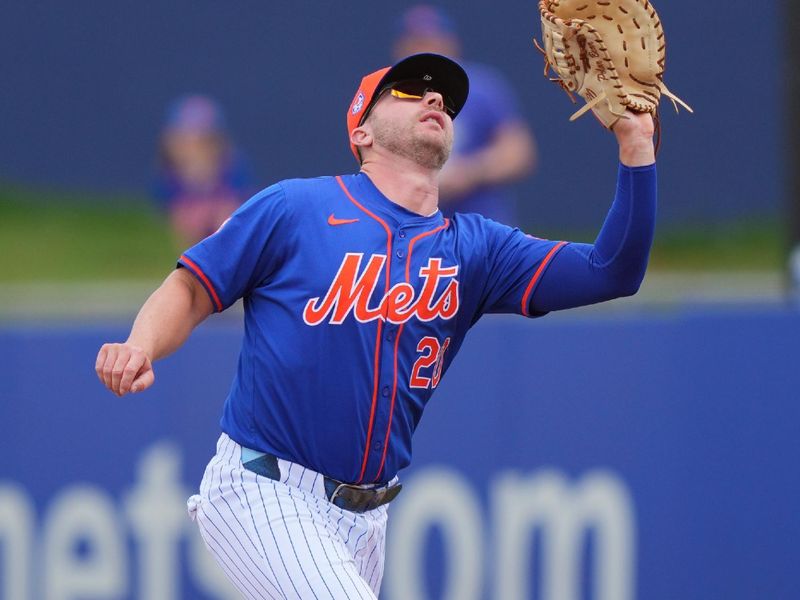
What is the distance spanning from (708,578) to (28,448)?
9.21 ft

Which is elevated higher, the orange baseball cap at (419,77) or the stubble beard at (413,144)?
the orange baseball cap at (419,77)

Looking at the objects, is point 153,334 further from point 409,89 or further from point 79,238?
point 79,238

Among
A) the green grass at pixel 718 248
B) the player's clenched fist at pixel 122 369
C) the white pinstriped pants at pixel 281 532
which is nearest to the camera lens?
the player's clenched fist at pixel 122 369

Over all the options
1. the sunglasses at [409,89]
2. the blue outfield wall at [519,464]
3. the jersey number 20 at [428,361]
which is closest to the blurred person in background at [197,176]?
the blue outfield wall at [519,464]

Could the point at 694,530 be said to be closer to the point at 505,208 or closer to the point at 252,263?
the point at 505,208

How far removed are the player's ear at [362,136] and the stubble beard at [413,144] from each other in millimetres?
43

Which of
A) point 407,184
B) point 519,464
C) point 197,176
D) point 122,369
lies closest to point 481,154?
point 519,464

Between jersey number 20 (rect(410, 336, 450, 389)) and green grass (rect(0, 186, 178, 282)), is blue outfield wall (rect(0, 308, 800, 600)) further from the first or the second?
green grass (rect(0, 186, 178, 282))

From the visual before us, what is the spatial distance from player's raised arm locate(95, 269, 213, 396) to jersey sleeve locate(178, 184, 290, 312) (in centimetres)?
4

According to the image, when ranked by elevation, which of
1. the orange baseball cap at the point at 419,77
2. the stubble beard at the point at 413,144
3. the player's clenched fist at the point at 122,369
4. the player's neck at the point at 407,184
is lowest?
the player's clenched fist at the point at 122,369

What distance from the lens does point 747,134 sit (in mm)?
11195

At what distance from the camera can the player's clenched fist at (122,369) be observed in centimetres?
298

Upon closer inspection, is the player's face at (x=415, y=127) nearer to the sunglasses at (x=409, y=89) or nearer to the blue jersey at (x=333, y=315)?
the sunglasses at (x=409, y=89)

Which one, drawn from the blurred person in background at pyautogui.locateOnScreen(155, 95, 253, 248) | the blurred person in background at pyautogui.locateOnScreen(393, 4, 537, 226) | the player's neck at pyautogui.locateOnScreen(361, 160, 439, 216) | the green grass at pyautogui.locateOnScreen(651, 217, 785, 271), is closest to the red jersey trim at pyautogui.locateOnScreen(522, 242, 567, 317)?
the player's neck at pyautogui.locateOnScreen(361, 160, 439, 216)
